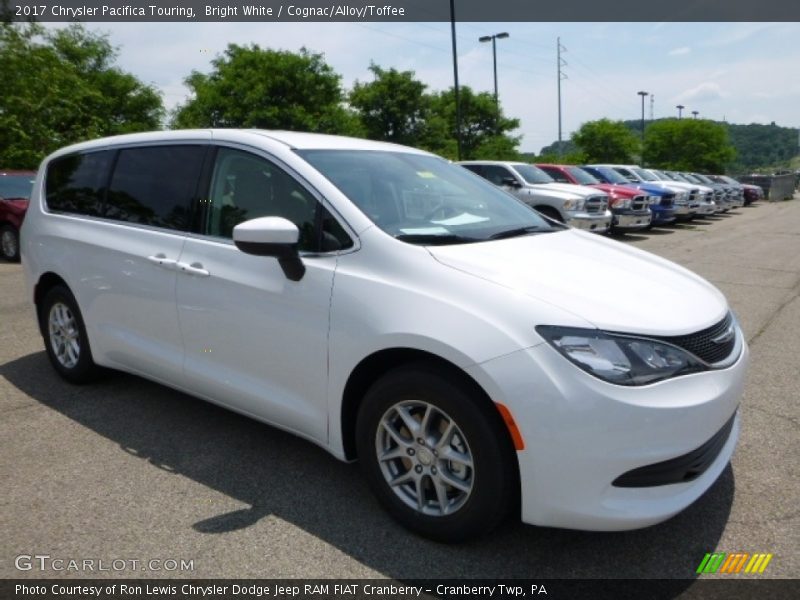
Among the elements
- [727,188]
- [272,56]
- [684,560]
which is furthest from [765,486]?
[272,56]

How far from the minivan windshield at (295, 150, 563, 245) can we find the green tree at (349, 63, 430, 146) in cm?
3540

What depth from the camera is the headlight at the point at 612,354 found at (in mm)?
2229

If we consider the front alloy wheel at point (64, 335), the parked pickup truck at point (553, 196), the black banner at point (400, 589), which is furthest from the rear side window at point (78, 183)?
the parked pickup truck at point (553, 196)

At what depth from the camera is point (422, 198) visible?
11.0 ft

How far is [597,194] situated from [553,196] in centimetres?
106

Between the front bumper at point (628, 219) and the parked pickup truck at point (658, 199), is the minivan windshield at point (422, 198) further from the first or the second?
the parked pickup truck at point (658, 199)

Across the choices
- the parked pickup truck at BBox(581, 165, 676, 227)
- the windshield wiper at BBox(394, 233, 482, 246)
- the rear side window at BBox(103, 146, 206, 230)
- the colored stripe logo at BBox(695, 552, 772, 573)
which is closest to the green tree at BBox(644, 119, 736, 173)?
the parked pickup truck at BBox(581, 165, 676, 227)

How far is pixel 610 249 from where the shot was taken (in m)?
3.28

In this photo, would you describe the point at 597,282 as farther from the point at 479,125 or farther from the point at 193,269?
the point at 479,125

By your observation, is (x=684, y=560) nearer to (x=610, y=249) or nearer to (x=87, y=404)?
(x=610, y=249)

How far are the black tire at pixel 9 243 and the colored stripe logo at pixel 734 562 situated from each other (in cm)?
1161

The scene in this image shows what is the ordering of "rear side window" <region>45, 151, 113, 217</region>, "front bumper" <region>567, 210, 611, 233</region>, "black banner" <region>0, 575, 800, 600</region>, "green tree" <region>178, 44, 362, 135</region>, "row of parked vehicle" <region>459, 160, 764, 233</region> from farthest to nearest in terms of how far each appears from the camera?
"green tree" <region>178, 44, 362, 135</region> → "row of parked vehicle" <region>459, 160, 764, 233</region> → "front bumper" <region>567, 210, 611, 233</region> → "rear side window" <region>45, 151, 113, 217</region> → "black banner" <region>0, 575, 800, 600</region>

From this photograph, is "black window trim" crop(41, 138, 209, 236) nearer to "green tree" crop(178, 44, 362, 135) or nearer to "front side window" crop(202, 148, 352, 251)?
"front side window" crop(202, 148, 352, 251)

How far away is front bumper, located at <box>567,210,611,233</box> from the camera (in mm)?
13094
